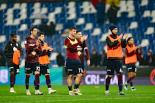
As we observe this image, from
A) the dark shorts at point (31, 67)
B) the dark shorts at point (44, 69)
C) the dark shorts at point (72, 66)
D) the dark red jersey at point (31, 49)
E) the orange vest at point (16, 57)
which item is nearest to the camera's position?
the dark shorts at point (72, 66)

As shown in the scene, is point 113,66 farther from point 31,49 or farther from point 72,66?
point 31,49

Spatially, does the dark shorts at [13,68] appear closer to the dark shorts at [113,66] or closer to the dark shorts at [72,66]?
the dark shorts at [72,66]

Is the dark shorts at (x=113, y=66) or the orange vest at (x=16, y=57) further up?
the orange vest at (x=16, y=57)

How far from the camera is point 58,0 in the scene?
41.2m

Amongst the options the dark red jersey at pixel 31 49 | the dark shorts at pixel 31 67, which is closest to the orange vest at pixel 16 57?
the dark shorts at pixel 31 67

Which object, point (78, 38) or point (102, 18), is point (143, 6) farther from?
point (78, 38)

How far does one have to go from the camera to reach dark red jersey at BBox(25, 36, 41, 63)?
20.6 m

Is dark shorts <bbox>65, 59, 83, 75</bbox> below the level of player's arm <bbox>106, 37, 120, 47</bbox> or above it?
below

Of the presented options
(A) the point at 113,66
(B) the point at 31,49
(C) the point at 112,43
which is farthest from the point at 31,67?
(C) the point at 112,43

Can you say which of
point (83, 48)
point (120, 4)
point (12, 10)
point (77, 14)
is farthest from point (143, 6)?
point (83, 48)

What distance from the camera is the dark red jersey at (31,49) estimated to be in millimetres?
20562

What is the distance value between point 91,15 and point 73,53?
19.2 metres

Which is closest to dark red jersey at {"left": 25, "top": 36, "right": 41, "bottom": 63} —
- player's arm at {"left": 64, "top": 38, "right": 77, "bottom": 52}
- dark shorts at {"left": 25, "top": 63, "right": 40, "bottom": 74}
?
dark shorts at {"left": 25, "top": 63, "right": 40, "bottom": 74}

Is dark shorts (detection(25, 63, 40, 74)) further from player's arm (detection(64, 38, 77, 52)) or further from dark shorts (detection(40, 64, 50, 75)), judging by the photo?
dark shorts (detection(40, 64, 50, 75))
